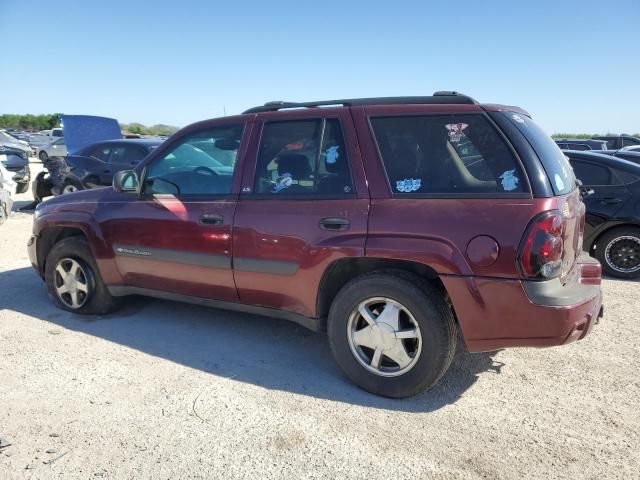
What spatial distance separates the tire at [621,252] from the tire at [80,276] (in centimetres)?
570

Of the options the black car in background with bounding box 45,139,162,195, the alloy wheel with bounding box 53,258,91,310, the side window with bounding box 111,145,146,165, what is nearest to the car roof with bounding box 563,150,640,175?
the alloy wheel with bounding box 53,258,91,310

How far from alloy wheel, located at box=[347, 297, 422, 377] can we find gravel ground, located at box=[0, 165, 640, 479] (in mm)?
227

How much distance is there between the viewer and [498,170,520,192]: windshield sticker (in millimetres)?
2822

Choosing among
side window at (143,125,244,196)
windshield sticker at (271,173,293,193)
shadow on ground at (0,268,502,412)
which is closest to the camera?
shadow on ground at (0,268,502,412)

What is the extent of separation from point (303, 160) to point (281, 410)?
1683mm

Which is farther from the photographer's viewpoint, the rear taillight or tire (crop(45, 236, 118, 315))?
tire (crop(45, 236, 118, 315))

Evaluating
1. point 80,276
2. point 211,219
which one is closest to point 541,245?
point 211,219

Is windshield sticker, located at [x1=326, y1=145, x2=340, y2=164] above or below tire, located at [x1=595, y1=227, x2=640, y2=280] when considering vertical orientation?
above

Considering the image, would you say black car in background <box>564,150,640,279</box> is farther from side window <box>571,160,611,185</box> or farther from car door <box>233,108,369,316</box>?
car door <box>233,108,369,316</box>

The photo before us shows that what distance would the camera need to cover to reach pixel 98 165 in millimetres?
10320

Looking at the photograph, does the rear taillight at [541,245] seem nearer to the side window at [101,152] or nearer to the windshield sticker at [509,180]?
the windshield sticker at [509,180]

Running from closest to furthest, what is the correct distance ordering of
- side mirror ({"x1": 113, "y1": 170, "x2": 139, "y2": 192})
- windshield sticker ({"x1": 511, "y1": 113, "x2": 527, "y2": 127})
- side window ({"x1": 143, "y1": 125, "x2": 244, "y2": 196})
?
windshield sticker ({"x1": 511, "y1": 113, "x2": 527, "y2": 127}), side window ({"x1": 143, "y1": 125, "x2": 244, "y2": 196}), side mirror ({"x1": 113, "y1": 170, "x2": 139, "y2": 192})

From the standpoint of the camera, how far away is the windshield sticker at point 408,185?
10.1ft

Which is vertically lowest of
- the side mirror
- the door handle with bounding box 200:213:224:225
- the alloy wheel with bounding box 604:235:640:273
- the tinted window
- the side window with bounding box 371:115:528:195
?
the alloy wheel with bounding box 604:235:640:273
